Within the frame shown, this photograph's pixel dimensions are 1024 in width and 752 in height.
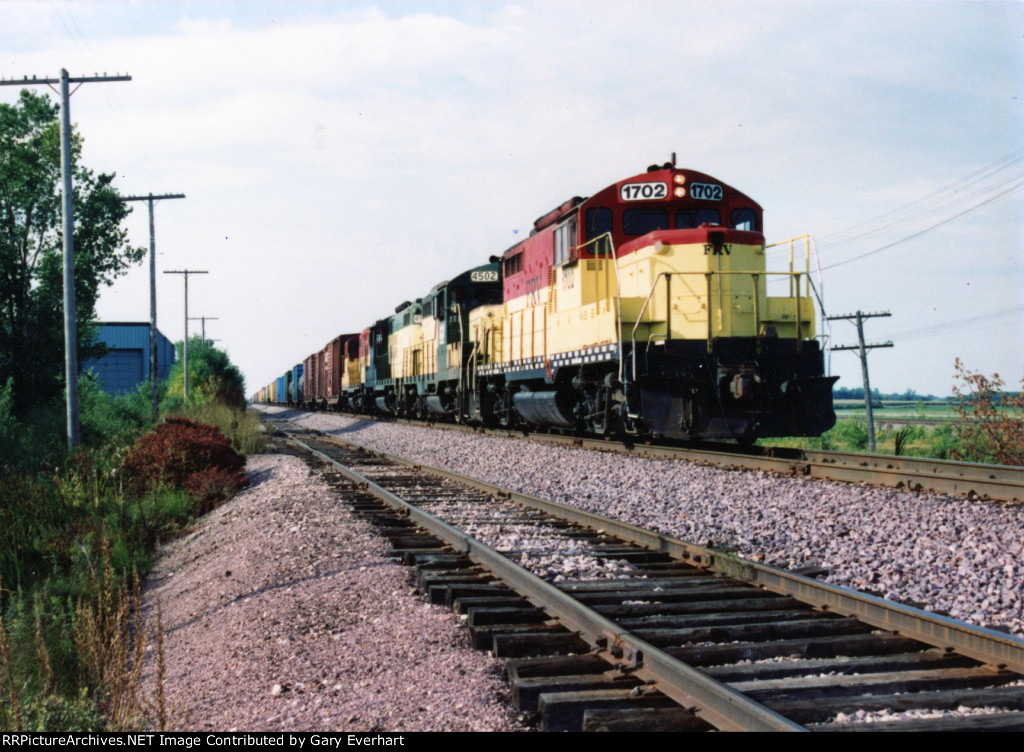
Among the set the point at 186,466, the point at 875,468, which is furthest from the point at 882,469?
the point at 186,466

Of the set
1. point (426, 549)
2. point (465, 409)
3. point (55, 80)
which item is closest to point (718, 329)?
point (426, 549)

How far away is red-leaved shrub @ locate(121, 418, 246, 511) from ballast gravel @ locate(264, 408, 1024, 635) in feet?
11.6

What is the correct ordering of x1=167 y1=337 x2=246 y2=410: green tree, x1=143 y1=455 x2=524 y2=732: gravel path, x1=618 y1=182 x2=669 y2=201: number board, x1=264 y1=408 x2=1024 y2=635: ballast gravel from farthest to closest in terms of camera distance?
x1=167 y1=337 x2=246 y2=410: green tree → x1=618 y1=182 x2=669 y2=201: number board → x1=264 y1=408 x2=1024 y2=635: ballast gravel → x1=143 y1=455 x2=524 y2=732: gravel path

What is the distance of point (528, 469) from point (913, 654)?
8.18 meters

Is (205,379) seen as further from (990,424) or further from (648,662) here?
(648,662)

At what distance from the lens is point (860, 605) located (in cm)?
400

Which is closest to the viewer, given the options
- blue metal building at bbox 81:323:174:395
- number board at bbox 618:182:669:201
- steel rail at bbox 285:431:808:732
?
steel rail at bbox 285:431:808:732

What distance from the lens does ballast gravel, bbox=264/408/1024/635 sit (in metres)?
4.73

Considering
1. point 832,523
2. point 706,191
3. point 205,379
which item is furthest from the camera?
point 205,379

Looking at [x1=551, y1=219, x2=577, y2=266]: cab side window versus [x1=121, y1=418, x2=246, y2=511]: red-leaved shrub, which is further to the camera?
[x1=551, y1=219, x2=577, y2=266]: cab side window

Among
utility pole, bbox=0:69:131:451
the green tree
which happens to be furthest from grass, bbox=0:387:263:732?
the green tree

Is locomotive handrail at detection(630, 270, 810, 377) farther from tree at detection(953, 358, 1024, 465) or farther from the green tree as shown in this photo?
the green tree

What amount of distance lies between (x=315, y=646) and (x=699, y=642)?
1.77 m
